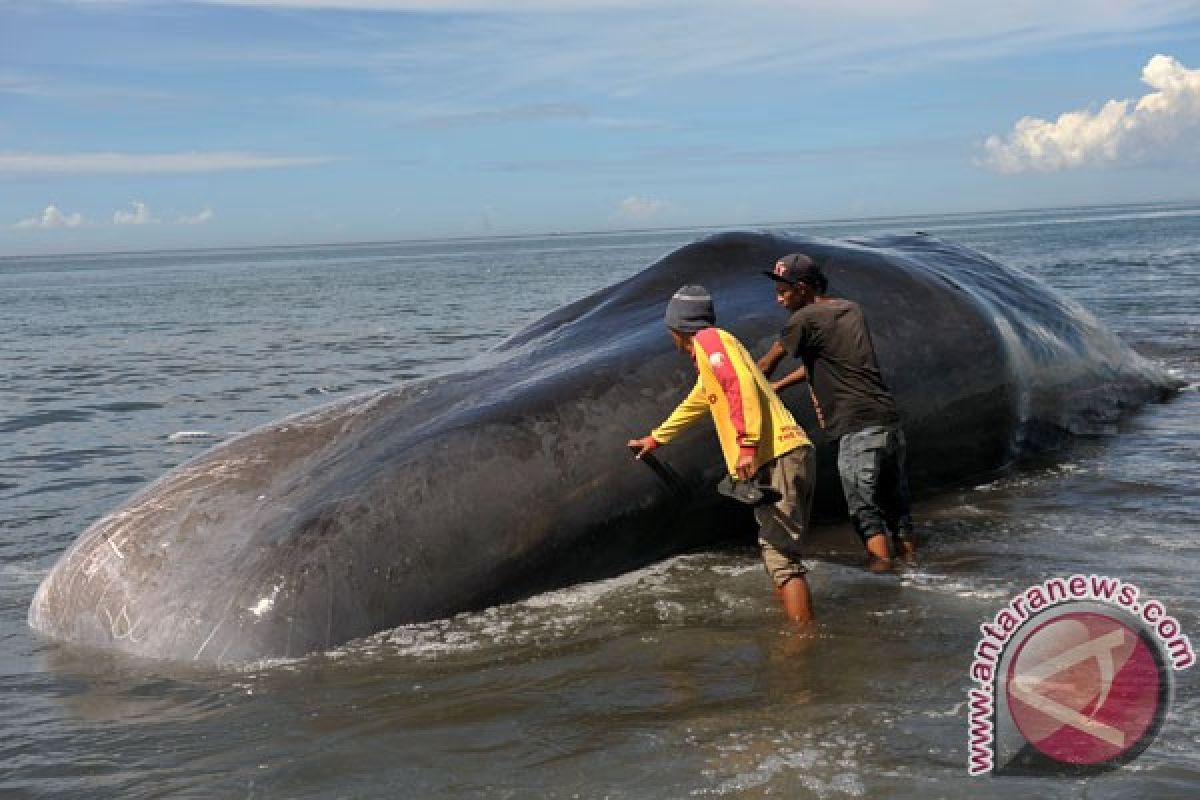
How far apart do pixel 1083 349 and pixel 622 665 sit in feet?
19.8

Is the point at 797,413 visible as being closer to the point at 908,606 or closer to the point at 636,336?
the point at 636,336

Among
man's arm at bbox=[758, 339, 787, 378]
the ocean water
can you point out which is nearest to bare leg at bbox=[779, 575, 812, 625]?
the ocean water

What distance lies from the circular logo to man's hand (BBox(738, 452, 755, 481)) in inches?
55.4

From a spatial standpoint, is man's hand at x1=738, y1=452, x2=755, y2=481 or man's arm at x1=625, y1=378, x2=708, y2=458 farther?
man's arm at x1=625, y1=378, x2=708, y2=458

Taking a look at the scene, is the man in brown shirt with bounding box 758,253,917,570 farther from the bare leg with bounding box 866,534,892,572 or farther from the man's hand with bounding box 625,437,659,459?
the man's hand with bounding box 625,437,659,459

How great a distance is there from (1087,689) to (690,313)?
2.50m

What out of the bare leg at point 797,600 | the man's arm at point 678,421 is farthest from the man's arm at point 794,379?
the bare leg at point 797,600

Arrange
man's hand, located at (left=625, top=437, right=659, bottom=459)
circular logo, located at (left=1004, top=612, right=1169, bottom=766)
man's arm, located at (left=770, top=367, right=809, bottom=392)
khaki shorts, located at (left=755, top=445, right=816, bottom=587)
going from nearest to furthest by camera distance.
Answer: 1. circular logo, located at (left=1004, top=612, right=1169, bottom=766)
2. khaki shorts, located at (left=755, top=445, right=816, bottom=587)
3. man's hand, located at (left=625, top=437, right=659, bottom=459)
4. man's arm, located at (left=770, top=367, right=809, bottom=392)

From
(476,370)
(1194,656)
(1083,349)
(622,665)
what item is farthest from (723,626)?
(1083,349)

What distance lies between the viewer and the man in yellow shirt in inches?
235

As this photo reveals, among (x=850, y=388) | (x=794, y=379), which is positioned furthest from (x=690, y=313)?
(x=850, y=388)

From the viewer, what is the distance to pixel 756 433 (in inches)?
235

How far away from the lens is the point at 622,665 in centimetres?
554

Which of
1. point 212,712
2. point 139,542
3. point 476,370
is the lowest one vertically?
point 212,712
